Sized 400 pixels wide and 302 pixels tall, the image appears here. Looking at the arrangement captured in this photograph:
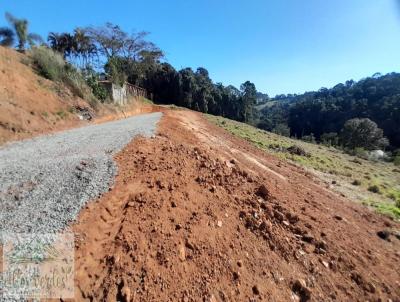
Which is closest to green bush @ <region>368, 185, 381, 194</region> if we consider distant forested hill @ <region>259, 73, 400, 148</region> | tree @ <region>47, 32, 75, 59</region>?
tree @ <region>47, 32, 75, 59</region>

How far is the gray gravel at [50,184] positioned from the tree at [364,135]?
4725cm

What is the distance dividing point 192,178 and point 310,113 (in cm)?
7653

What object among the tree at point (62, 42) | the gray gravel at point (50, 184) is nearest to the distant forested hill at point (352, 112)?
the tree at point (62, 42)

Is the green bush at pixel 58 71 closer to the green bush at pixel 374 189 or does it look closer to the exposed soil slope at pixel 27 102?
the exposed soil slope at pixel 27 102

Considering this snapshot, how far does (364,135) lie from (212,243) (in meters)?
49.7

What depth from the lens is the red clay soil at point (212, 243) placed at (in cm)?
344

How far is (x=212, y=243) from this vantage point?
422cm

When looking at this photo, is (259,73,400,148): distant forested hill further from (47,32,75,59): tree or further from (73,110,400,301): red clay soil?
(73,110,400,301): red clay soil

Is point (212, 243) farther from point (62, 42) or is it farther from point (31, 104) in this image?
point (62, 42)

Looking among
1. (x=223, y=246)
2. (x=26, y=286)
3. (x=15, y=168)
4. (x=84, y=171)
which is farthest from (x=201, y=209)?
A: (x=15, y=168)

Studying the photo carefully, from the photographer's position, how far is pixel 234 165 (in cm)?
741

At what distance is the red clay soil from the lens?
136 inches

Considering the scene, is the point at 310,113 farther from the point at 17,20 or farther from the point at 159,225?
the point at 159,225

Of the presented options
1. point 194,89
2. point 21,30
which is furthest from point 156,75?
point 21,30
